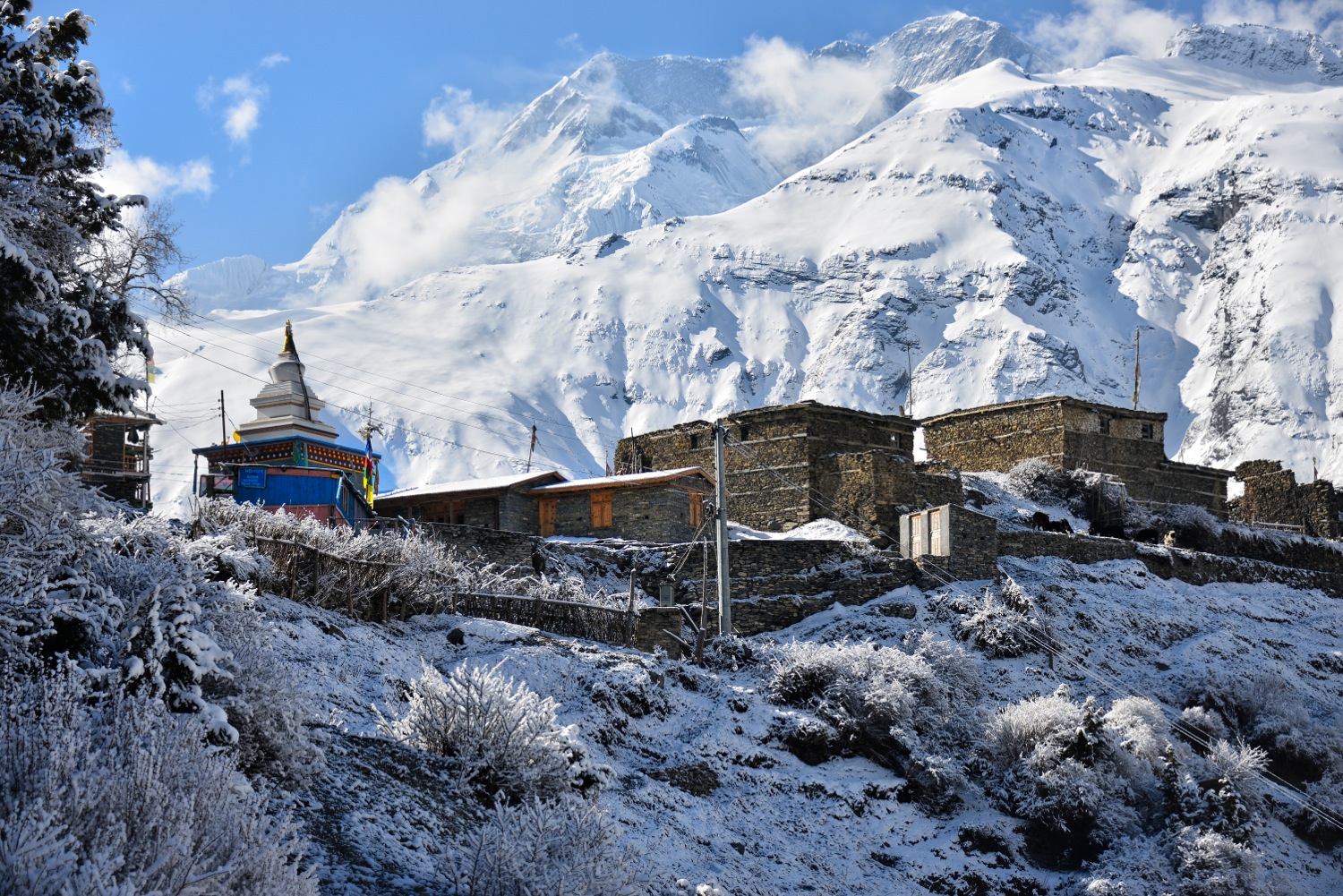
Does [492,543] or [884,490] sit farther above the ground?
[884,490]

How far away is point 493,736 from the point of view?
1257 centimetres

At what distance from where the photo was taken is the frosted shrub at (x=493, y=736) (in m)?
12.3

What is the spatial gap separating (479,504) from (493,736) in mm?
24946

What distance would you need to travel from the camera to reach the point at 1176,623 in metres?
34.3

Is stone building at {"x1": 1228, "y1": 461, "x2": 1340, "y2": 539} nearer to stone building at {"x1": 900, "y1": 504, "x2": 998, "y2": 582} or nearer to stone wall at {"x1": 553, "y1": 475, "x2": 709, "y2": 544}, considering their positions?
stone building at {"x1": 900, "y1": 504, "x2": 998, "y2": 582}

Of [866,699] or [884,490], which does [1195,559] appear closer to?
[884,490]

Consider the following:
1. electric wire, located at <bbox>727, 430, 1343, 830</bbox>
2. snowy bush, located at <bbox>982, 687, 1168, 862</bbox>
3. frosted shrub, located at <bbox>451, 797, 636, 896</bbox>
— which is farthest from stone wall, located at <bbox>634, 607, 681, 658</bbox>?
frosted shrub, located at <bbox>451, 797, 636, 896</bbox>

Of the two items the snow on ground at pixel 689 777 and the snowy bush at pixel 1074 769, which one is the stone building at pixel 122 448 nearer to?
the snow on ground at pixel 689 777

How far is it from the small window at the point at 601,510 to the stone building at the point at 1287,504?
34552mm

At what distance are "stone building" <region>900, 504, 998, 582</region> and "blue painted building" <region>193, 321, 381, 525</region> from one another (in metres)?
14.9

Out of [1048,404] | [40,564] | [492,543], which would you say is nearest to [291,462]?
[492,543]

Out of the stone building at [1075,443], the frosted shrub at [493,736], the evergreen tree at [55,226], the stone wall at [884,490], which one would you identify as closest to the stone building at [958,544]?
the stone wall at [884,490]

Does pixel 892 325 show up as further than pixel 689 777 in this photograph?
Yes

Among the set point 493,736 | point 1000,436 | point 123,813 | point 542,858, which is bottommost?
point 542,858
